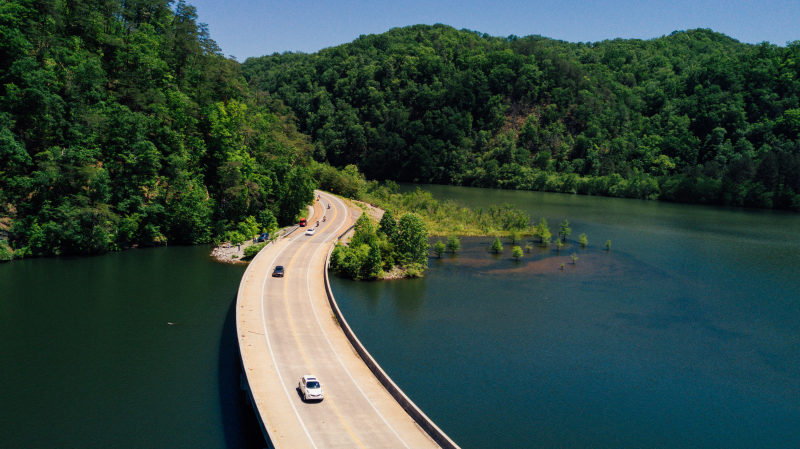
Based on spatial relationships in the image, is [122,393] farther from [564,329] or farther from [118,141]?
[118,141]

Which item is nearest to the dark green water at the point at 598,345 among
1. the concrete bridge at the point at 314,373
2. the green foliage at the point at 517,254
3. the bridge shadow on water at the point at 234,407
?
the green foliage at the point at 517,254

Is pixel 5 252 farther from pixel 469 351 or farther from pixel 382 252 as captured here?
pixel 469 351

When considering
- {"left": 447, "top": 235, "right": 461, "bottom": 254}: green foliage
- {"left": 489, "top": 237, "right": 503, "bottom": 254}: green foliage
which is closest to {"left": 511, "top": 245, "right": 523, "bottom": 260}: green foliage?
{"left": 489, "top": 237, "right": 503, "bottom": 254}: green foliage

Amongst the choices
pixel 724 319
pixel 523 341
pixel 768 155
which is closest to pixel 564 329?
pixel 523 341

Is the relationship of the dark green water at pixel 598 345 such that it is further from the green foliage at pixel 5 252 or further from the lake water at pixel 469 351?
the green foliage at pixel 5 252

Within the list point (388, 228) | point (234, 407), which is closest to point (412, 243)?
point (388, 228)

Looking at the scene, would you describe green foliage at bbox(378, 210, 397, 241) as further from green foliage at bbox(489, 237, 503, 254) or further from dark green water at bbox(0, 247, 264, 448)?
dark green water at bbox(0, 247, 264, 448)
